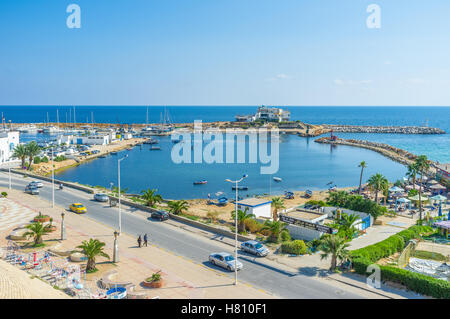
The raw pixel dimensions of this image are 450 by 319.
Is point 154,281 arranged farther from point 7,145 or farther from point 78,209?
point 7,145

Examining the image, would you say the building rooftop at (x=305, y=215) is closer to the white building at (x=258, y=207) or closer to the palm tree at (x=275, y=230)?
the white building at (x=258, y=207)

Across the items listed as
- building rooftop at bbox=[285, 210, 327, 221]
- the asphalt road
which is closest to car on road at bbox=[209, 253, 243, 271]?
the asphalt road

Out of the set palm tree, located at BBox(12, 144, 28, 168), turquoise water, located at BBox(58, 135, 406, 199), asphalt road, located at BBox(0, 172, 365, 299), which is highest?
palm tree, located at BBox(12, 144, 28, 168)

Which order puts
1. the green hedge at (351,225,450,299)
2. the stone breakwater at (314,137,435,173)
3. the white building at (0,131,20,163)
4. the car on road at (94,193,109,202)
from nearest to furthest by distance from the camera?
1. the green hedge at (351,225,450,299)
2. the car on road at (94,193,109,202)
3. the white building at (0,131,20,163)
4. the stone breakwater at (314,137,435,173)

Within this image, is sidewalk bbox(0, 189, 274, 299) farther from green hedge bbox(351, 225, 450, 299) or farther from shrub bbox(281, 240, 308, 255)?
green hedge bbox(351, 225, 450, 299)

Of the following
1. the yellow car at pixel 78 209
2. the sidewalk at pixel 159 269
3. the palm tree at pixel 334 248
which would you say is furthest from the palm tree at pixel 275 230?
the yellow car at pixel 78 209

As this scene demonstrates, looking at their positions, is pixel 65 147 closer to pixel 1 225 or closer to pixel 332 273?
pixel 1 225
